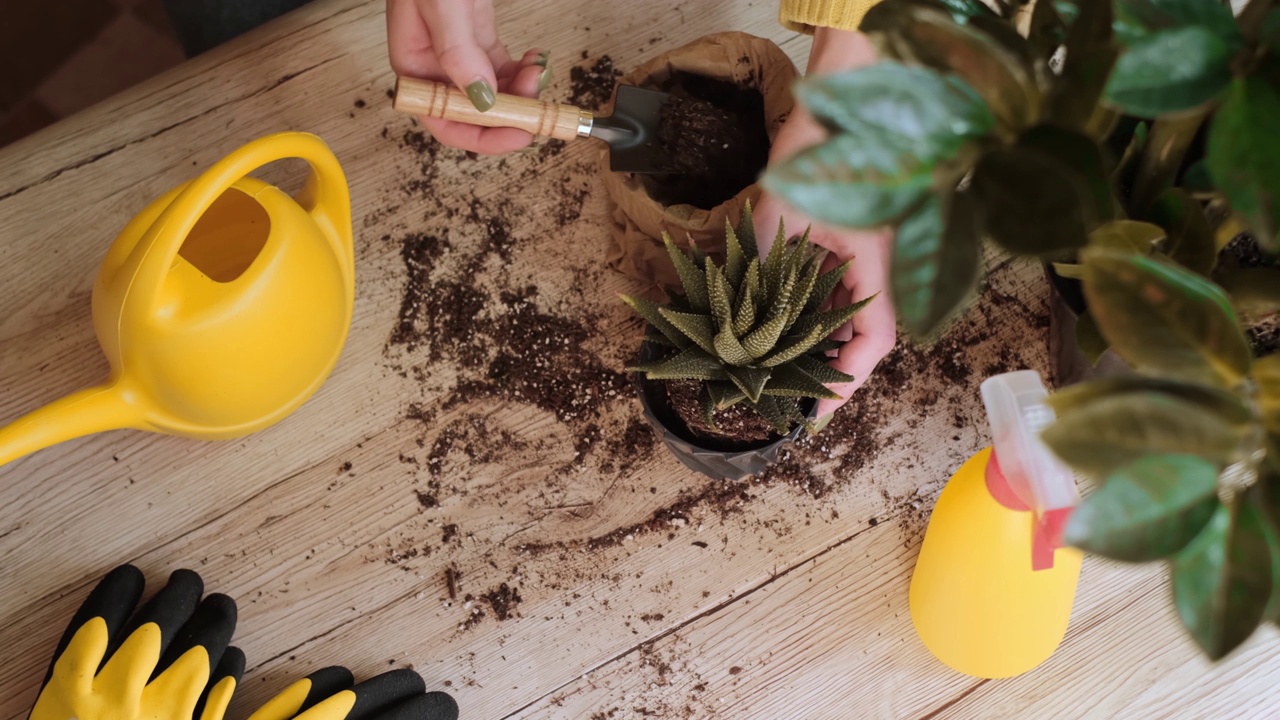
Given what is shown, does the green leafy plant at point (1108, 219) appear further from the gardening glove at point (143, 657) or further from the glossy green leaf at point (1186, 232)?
the gardening glove at point (143, 657)

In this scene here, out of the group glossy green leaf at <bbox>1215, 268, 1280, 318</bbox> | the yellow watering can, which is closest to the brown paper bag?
the yellow watering can

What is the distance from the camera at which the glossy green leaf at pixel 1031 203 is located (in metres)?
0.25

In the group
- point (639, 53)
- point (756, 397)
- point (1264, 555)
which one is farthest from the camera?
point (639, 53)

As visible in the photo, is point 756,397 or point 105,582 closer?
point 756,397

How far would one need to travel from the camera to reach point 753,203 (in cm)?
75

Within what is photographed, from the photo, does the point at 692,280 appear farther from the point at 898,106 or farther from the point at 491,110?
the point at 898,106

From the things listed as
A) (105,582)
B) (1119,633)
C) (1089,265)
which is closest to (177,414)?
(105,582)

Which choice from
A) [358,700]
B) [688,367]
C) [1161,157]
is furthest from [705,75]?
[358,700]

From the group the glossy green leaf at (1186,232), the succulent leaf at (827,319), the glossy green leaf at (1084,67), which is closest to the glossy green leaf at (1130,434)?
the glossy green leaf at (1084,67)

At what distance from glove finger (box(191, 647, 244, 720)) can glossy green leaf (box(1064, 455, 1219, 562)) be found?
724 mm

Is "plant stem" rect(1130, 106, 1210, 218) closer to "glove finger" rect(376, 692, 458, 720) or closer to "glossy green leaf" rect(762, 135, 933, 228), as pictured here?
"glossy green leaf" rect(762, 135, 933, 228)

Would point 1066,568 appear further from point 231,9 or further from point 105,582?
point 231,9

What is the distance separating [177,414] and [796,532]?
55 centimetres

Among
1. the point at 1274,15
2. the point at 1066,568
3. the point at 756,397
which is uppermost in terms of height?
the point at 1274,15
